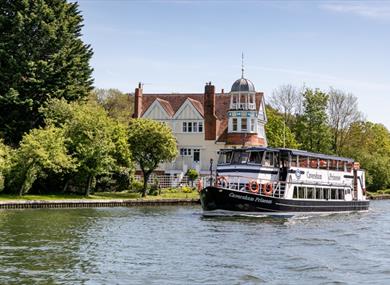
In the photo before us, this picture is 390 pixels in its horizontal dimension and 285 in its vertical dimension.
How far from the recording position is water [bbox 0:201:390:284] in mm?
23625

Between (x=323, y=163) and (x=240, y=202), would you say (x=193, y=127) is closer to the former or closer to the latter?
(x=323, y=163)

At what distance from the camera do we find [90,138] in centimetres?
6488

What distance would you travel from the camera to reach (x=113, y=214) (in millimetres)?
50344

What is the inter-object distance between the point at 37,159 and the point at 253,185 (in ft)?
70.0

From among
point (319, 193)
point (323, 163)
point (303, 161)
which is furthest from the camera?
point (323, 163)

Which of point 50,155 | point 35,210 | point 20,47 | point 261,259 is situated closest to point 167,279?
point 261,259

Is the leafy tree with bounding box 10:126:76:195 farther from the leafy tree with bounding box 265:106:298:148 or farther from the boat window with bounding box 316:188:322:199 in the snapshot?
the leafy tree with bounding box 265:106:298:148

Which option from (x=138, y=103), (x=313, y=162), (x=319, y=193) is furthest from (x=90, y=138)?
(x=138, y=103)

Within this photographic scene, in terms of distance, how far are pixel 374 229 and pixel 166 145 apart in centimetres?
3229

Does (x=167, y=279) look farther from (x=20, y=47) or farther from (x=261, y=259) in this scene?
(x=20, y=47)

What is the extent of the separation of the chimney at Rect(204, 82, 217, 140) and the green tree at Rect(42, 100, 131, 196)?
19954 millimetres

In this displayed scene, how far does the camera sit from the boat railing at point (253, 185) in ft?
161

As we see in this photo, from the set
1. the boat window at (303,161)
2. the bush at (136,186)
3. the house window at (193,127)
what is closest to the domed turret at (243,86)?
the house window at (193,127)

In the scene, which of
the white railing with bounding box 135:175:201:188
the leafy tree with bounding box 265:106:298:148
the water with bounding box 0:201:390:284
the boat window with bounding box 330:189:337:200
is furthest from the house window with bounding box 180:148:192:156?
the water with bounding box 0:201:390:284
